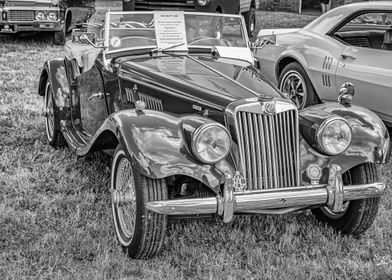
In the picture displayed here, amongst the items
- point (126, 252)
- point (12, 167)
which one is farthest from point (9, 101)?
point (126, 252)

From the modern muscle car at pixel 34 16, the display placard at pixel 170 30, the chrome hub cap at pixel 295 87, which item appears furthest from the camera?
the modern muscle car at pixel 34 16

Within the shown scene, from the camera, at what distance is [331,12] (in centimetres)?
654

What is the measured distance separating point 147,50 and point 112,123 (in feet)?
3.53

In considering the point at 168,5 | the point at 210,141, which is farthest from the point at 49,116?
the point at 168,5

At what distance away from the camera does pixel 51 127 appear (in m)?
5.50

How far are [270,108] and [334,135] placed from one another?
17.5 inches

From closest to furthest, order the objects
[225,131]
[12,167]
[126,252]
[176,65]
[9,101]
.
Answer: [225,131] < [126,252] < [176,65] < [12,167] < [9,101]

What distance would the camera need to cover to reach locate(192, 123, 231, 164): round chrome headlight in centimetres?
312

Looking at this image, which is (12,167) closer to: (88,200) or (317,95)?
(88,200)

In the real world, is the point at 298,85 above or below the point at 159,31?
below

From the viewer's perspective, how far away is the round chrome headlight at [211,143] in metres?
3.12

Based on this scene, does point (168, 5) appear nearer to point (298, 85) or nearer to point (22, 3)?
point (22, 3)

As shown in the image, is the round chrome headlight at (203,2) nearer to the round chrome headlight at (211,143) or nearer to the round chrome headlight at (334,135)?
the round chrome headlight at (334,135)

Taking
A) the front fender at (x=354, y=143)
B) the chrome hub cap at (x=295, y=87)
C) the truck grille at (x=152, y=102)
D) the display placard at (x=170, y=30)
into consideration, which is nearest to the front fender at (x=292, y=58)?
the chrome hub cap at (x=295, y=87)
